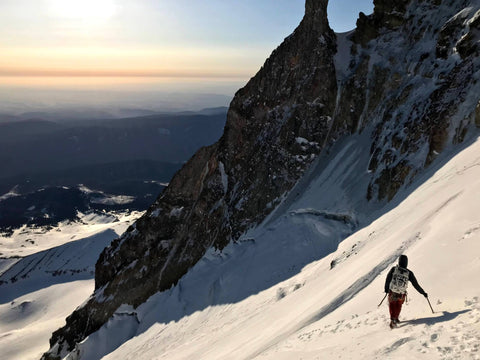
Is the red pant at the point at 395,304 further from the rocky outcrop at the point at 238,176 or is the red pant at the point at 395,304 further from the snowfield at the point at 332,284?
the rocky outcrop at the point at 238,176

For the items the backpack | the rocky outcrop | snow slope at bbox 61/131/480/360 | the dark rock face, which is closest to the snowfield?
snow slope at bbox 61/131/480/360

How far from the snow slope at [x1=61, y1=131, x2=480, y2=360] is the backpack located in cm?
66

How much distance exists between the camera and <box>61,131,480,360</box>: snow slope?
8.39 metres

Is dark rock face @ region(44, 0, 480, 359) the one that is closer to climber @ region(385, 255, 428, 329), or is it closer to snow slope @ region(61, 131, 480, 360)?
A: snow slope @ region(61, 131, 480, 360)

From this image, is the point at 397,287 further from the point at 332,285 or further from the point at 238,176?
the point at 238,176

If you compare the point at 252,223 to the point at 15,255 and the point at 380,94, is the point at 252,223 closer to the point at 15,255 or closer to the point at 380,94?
the point at 380,94

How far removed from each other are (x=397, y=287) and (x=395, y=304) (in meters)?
0.44

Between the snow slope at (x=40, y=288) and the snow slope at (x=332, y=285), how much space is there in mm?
40538

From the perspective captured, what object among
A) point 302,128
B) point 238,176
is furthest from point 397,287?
point 238,176

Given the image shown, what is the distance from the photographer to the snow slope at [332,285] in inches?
330

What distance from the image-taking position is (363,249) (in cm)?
1850

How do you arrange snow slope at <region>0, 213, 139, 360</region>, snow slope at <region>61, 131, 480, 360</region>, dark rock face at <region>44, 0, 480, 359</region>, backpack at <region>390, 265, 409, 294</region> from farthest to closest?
snow slope at <region>0, 213, 139, 360</region>, dark rock face at <region>44, 0, 480, 359</region>, backpack at <region>390, 265, 409, 294</region>, snow slope at <region>61, 131, 480, 360</region>

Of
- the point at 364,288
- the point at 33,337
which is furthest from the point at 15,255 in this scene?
the point at 364,288

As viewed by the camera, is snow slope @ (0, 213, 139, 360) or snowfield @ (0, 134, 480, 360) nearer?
snowfield @ (0, 134, 480, 360)
